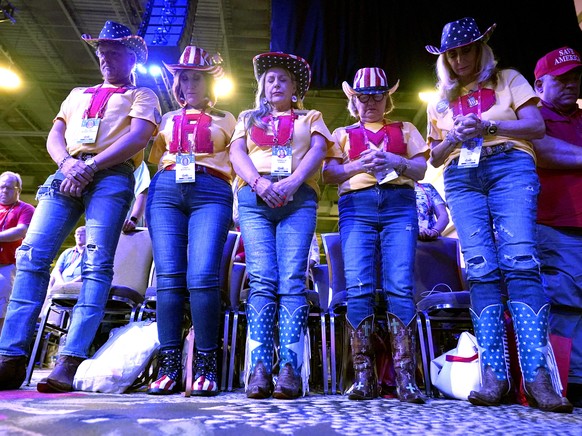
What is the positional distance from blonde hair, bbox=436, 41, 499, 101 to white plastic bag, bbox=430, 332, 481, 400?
1.08 metres

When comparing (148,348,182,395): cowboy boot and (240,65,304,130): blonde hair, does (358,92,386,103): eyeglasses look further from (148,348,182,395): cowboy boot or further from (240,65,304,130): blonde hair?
(148,348,182,395): cowboy boot

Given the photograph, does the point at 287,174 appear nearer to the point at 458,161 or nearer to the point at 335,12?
the point at 458,161

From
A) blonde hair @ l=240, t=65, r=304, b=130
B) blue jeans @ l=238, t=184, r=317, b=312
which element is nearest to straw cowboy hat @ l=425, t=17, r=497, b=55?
blonde hair @ l=240, t=65, r=304, b=130

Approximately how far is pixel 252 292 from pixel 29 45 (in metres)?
8.82

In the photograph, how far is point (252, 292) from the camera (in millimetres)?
Result: 2094

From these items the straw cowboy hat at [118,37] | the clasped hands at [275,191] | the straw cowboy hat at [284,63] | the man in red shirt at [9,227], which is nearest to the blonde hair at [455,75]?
the straw cowboy hat at [284,63]

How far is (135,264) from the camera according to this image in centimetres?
323

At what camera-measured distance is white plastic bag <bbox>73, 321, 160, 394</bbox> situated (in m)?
2.10

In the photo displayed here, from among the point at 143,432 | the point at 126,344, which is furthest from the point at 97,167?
the point at 143,432

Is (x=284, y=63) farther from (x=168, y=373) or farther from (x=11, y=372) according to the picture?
(x=11, y=372)

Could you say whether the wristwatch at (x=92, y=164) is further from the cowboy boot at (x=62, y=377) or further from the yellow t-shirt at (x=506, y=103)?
the yellow t-shirt at (x=506, y=103)

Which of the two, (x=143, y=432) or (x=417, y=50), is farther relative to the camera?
(x=417, y=50)

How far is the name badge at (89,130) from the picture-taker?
2297mm

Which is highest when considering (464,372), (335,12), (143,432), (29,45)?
(29,45)
